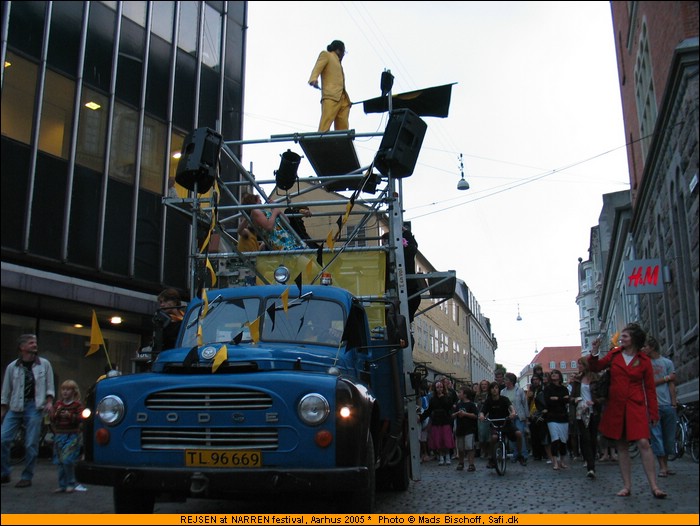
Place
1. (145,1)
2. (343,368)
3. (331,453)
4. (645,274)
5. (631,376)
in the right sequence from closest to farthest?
1. (331,453)
2. (343,368)
3. (631,376)
4. (645,274)
5. (145,1)

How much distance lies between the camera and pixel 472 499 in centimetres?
805

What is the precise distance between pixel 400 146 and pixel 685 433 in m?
8.07

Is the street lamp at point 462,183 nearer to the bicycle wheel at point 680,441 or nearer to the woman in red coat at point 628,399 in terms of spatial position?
the bicycle wheel at point 680,441

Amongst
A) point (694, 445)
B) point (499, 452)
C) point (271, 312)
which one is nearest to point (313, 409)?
point (271, 312)

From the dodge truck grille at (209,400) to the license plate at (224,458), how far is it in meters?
0.32

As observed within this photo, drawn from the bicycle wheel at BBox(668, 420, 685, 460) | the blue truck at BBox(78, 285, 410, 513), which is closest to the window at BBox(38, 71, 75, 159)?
the blue truck at BBox(78, 285, 410, 513)

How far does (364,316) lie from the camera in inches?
308

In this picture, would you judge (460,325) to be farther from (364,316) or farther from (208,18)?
(364,316)

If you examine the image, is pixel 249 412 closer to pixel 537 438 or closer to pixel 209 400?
pixel 209 400

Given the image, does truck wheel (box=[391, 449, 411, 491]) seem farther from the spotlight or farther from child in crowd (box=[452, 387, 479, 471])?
child in crowd (box=[452, 387, 479, 471])

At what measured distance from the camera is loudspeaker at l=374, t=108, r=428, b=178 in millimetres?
9414

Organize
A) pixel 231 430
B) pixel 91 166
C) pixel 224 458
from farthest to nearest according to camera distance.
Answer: pixel 91 166 < pixel 231 430 < pixel 224 458

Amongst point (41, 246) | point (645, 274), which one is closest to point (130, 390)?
point (41, 246)

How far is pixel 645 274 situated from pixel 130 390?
41.9 ft
